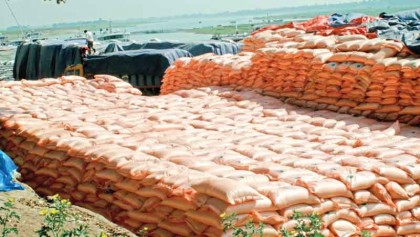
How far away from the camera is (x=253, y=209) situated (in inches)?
150

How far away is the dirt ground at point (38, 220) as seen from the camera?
4.17 m

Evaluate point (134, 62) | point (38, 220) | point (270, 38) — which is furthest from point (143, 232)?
point (134, 62)

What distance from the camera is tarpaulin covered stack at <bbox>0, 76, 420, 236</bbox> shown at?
4074mm

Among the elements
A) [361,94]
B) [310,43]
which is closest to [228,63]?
[310,43]

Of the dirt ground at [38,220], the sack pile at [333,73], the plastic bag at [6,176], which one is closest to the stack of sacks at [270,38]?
the sack pile at [333,73]

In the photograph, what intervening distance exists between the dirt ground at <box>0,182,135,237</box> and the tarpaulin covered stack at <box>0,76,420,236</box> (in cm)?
22

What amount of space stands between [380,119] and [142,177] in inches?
134

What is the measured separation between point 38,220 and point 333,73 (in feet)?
14.2

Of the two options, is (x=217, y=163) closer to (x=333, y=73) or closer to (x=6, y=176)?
(x=6, y=176)

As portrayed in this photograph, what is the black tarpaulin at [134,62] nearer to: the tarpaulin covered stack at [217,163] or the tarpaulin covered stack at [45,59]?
the tarpaulin covered stack at [45,59]

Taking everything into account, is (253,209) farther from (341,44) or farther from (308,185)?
(341,44)

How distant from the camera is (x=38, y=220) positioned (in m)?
4.36

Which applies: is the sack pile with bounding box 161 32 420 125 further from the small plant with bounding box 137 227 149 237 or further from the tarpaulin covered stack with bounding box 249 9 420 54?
Answer: the small plant with bounding box 137 227 149 237

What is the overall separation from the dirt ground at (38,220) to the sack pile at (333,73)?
12.1 feet
